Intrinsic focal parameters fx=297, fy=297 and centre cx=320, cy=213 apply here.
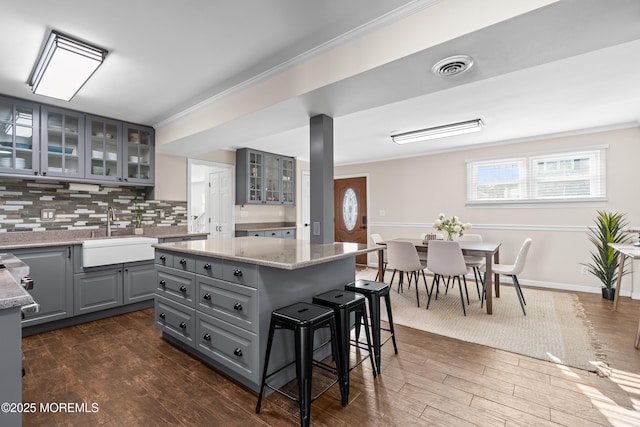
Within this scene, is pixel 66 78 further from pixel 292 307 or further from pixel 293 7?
pixel 292 307

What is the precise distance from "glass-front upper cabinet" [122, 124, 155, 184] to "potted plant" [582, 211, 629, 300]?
20.7ft

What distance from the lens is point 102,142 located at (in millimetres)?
3764

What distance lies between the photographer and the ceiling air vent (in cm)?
181

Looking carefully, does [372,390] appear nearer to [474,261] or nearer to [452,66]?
[452,66]

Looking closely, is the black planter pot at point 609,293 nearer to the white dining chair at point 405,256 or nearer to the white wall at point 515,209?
the white wall at point 515,209

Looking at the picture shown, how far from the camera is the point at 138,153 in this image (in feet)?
13.4

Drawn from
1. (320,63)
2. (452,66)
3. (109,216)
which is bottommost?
(109,216)

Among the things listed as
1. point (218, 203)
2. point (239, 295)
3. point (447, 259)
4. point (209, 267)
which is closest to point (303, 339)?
point (239, 295)

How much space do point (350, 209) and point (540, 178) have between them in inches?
148

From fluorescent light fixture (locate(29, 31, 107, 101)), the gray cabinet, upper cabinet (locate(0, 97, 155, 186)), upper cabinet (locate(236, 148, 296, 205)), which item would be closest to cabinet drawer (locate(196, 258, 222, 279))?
fluorescent light fixture (locate(29, 31, 107, 101))

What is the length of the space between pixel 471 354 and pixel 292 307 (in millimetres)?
1729

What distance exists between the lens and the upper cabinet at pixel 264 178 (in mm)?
5465

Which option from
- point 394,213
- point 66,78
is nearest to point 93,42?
point 66,78

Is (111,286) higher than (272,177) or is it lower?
lower
